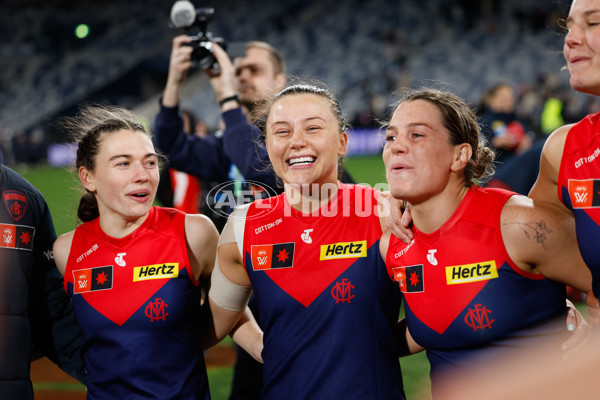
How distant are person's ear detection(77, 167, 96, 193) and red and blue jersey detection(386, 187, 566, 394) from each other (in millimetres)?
1294

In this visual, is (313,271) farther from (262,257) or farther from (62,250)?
(62,250)

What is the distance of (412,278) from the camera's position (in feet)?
7.50

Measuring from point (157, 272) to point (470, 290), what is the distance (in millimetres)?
1200

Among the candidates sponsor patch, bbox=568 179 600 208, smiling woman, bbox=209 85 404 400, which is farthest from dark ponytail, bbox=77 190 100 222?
sponsor patch, bbox=568 179 600 208

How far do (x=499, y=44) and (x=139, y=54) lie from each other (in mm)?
16791

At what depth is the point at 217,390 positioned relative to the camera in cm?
474

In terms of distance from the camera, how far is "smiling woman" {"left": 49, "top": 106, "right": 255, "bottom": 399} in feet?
8.13

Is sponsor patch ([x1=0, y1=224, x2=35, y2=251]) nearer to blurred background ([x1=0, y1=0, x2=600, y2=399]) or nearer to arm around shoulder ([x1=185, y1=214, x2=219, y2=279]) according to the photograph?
arm around shoulder ([x1=185, y1=214, x2=219, y2=279])

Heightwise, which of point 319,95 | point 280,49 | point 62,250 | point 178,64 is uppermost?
point 280,49

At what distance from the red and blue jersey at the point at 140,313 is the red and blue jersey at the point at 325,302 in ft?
0.99

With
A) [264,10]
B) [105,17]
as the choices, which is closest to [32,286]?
[264,10]

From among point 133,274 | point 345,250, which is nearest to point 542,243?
point 345,250

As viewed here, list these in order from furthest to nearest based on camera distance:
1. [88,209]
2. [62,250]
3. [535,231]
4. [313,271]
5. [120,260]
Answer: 1. [88,209]
2. [62,250]
3. [120,260]
4. [313,271]
5. [535,231]

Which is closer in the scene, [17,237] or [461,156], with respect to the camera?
[461,156]
